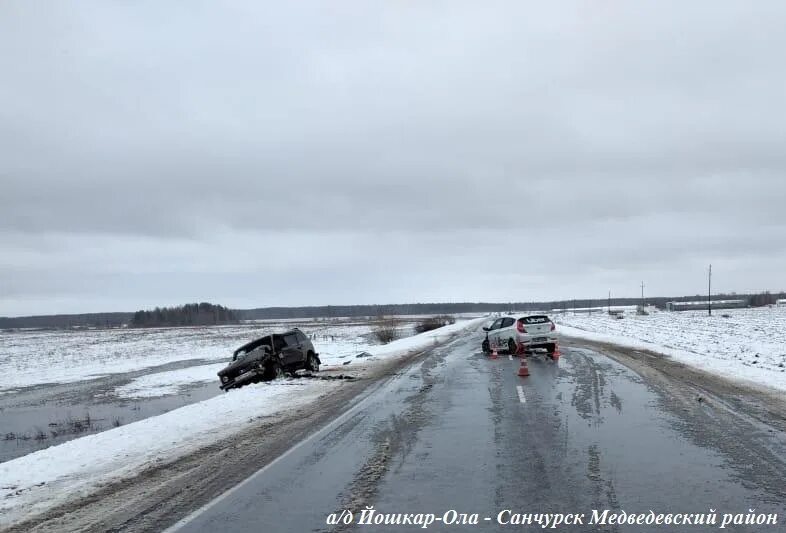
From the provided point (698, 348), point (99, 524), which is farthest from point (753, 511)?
point (698, 348)

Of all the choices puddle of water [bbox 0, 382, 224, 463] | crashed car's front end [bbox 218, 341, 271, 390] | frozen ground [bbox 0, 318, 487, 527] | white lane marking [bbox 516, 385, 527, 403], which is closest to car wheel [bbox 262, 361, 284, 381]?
crashed car's front end [bbox 218, 341, 271, 390]

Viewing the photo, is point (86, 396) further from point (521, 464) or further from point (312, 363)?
→ point (521, 464)

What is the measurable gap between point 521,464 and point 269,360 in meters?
14.7

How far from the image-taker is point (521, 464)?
7.53 meters

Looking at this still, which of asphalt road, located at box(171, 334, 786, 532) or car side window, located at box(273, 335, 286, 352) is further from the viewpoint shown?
car side window, located at box(273, 335, 286, 352)

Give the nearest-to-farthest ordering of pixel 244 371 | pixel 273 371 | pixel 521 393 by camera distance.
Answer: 1. pixel 521 393
2. pixel 244 371
3. pixel 273 371

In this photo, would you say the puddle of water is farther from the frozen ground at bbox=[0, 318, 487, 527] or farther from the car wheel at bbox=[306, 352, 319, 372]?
the car wheel at bbox=[306, 352, 319, 372]

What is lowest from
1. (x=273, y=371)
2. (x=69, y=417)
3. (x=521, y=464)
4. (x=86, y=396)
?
(x=86, y=396)

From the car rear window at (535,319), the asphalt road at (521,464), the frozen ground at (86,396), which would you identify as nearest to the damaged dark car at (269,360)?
the frozen ground at (86,396)

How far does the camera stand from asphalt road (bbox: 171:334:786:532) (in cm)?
598

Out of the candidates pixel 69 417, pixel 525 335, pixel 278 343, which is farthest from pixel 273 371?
pixel 525 335

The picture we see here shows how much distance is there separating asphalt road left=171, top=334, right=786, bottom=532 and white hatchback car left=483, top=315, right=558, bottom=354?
1185 centimetres

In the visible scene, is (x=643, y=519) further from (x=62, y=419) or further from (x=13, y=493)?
(x=62, y=419)

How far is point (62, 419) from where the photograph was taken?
1709 centimetres
